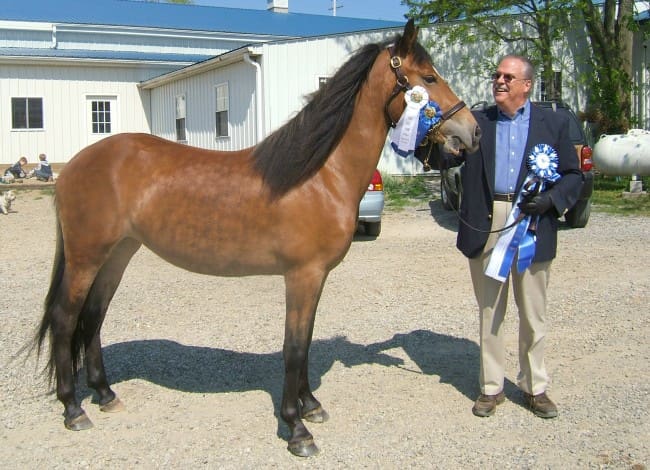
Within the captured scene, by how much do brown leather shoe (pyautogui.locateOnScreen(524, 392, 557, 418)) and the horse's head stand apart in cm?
162

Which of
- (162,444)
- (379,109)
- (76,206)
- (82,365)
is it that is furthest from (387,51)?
(82,365)

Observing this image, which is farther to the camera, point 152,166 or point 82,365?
point 82,365

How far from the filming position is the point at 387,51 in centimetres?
370

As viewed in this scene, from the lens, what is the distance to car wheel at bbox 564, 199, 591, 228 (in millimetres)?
10828

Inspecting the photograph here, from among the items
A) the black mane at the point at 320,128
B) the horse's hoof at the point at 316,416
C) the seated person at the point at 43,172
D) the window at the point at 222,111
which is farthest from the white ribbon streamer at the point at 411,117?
the seated person at the point at 43,172

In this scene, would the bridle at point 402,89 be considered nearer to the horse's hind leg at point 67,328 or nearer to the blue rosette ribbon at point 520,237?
the blue rosette ribbon at point 520,237

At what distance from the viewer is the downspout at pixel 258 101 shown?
53.2 ft

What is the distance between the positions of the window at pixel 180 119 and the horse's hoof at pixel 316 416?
18.2 meters

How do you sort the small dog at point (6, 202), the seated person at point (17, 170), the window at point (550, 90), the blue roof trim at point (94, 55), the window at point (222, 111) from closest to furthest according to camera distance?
the small dog at point (6, 202) → the window at point (550, 90) → the window at point (222, 111) → the seated person at point (17, 170) → the blue roof trim at point (94, 55)

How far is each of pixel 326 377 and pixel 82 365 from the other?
1658mm

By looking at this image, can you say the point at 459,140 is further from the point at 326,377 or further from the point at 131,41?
the point at 131,41

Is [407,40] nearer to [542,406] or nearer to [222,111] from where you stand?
[542,406]

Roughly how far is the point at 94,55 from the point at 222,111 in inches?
344

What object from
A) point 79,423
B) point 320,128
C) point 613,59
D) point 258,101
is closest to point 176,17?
point 258,101
